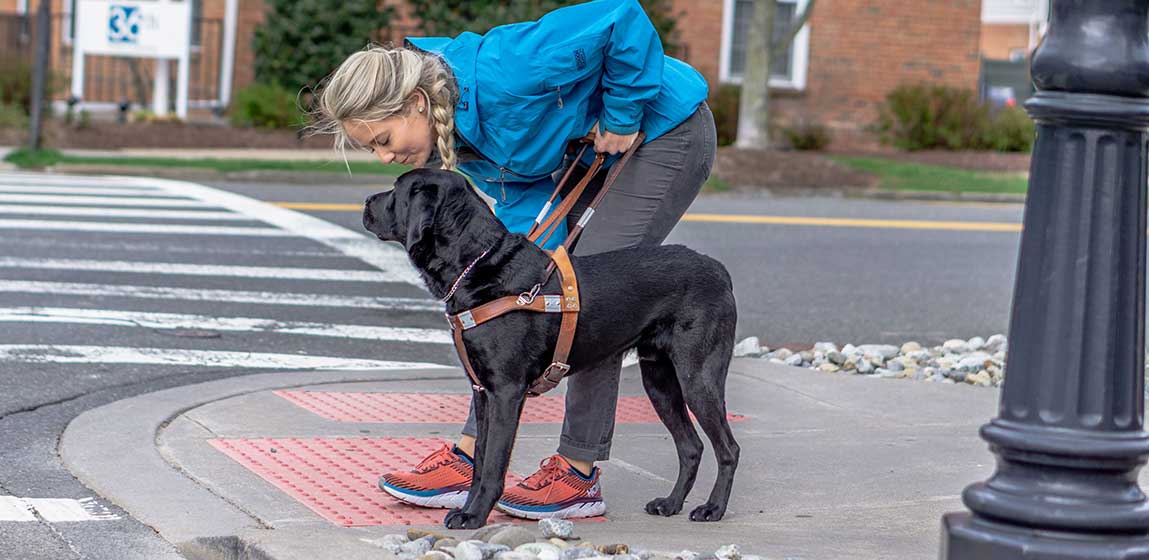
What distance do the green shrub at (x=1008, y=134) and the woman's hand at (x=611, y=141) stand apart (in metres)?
19.7

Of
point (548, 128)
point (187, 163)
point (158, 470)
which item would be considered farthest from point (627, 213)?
point (187, 163)

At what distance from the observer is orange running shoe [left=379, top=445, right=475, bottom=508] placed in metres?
4.47

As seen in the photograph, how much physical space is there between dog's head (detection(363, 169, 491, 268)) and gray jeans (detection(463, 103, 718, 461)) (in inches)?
20.2

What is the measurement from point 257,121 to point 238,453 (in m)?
17.6

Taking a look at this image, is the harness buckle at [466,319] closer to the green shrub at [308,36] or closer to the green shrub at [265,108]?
the green shrub at [265,108]

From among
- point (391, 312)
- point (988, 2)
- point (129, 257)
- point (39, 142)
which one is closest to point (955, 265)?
point (391, 312)

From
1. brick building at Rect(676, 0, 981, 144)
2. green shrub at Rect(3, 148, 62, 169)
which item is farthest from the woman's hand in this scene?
brick building at Rect(676, 0, 981, 144)

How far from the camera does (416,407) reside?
19.8ft

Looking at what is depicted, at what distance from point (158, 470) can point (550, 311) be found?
152 cm

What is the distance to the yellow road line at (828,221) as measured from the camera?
14.2 meters

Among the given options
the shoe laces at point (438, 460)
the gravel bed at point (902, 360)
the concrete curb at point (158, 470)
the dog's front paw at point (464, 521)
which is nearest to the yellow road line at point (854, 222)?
the gravel bed at point (902, 360)

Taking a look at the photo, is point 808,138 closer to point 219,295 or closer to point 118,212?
point 118,212

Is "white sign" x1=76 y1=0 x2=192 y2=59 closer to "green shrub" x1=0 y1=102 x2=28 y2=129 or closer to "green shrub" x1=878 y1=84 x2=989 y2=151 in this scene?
"green shrub" x1=0 y1=102 x2=28 y2=129

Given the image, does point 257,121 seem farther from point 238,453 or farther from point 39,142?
point 238,453
